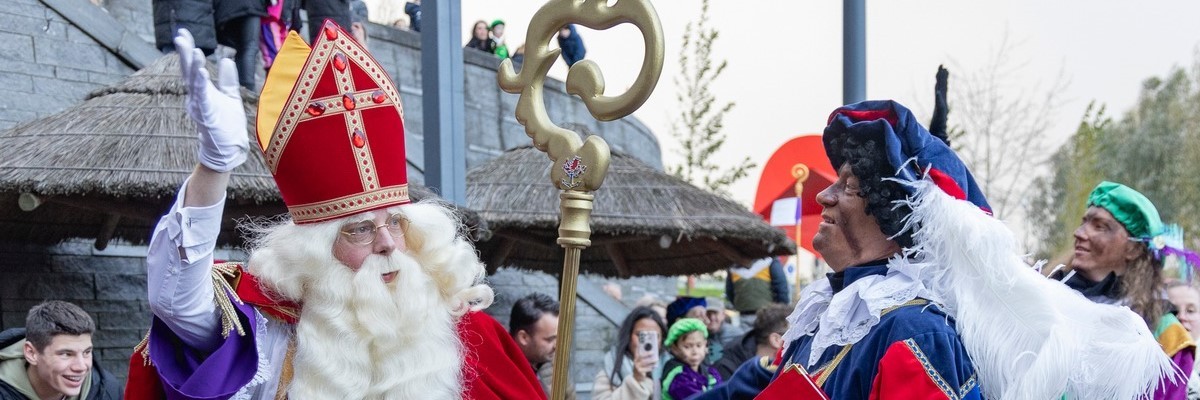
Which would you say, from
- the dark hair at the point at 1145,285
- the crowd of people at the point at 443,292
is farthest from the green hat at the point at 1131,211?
the crowd of people at the point at 443,292

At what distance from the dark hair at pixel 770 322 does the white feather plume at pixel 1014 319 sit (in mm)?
3511

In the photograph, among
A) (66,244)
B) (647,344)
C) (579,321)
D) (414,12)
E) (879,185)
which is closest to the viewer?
(879,185)

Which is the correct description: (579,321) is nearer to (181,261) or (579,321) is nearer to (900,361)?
(181,261)

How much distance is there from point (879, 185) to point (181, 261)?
148cm

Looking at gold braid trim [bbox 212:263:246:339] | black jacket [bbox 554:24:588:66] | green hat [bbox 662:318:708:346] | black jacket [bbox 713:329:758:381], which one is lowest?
black jacket [bbox 713:329:758:381]

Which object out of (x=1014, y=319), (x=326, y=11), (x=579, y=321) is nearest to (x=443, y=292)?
(x=1014, y=319)

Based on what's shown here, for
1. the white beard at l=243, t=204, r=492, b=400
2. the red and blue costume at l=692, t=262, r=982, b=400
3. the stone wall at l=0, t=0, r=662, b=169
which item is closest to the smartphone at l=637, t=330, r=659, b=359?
the stone wall at l=0, t=0, r=662, b=169

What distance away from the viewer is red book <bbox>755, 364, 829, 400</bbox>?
8.77 feet

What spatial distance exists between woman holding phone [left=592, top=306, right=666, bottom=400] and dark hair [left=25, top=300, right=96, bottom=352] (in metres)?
2.44

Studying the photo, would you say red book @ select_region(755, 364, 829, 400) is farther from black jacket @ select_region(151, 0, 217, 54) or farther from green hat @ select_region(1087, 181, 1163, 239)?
black jacket @ select_region(151, 0, 217, 54)

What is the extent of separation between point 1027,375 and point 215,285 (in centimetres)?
179

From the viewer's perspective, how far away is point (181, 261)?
9.80 ft

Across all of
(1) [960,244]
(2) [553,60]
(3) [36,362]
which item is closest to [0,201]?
(3) [36,362]

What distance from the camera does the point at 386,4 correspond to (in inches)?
835
